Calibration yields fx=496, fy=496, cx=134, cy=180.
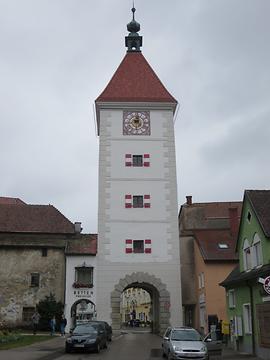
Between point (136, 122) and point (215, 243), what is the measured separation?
1223 centimetres

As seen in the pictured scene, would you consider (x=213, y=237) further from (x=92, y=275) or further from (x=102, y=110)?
(x=102, y=110)

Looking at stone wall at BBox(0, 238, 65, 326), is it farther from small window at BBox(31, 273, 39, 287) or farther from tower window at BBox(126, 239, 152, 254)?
tower window at BBox(126, 239, 152, 254)

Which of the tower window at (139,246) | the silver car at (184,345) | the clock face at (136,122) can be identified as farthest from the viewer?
the clock face at (136,122)

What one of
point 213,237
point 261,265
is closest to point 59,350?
point 261,265

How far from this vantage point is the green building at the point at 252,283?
21.5 meters

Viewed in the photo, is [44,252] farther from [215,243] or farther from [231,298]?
[231,298]

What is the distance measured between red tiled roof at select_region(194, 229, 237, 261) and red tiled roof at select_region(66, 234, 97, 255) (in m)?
9.22

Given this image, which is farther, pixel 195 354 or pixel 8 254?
pixel 8 254

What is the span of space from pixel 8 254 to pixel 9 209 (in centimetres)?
580

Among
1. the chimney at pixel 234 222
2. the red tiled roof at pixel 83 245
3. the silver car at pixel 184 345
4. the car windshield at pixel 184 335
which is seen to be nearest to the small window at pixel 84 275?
the red tiled roof at pixel 83 245

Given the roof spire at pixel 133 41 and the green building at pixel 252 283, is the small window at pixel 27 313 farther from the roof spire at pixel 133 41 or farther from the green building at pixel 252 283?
the roof spire at pixel 133 41

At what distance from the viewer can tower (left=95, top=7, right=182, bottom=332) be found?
38406mm

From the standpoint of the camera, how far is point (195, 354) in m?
18.8

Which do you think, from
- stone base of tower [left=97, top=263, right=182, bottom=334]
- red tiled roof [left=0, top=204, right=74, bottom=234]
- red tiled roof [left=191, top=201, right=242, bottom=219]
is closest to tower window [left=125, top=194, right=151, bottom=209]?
stone base of tower [left=97, top=263, right=182, bottom=334]
